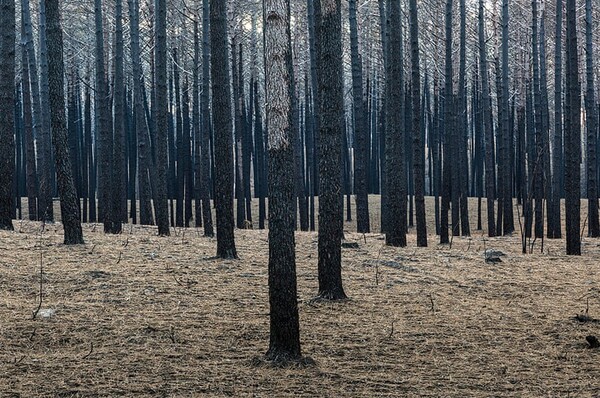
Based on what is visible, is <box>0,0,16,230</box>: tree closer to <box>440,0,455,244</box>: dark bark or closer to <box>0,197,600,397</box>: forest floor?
<box>0,197,600,397</box>: forest floor

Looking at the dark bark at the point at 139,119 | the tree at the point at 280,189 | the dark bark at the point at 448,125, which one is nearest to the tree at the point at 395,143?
the dark bark at the point at 448,125

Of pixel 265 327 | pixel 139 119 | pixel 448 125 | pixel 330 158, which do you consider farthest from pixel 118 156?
pixel 265 327

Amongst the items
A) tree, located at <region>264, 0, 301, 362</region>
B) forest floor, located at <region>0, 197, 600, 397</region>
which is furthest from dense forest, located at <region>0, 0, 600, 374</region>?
forest floor, located at <region>0, 197, 600, 397</region>

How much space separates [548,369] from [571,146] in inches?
361

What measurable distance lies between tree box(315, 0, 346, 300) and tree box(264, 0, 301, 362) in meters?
2.43

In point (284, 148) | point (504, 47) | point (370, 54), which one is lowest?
point (284, 148)

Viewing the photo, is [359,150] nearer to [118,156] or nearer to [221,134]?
[118,156]

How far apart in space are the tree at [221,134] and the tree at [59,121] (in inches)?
89.9

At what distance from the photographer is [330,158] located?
8773 mm

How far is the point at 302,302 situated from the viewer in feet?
28.9

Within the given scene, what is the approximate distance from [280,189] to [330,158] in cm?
254

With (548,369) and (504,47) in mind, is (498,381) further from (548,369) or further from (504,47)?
(504,47)

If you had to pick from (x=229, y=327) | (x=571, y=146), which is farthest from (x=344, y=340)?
(x=571, y=146)

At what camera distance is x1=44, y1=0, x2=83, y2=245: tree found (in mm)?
11477
